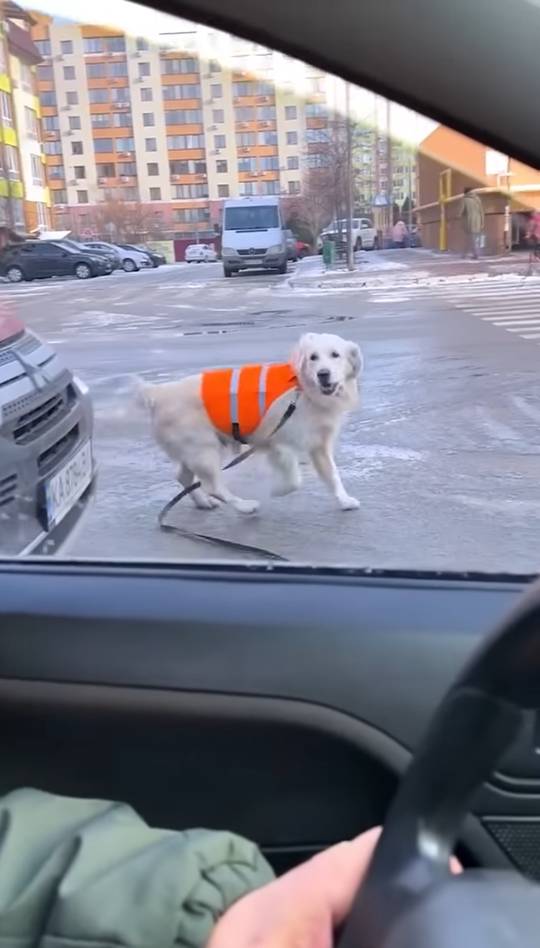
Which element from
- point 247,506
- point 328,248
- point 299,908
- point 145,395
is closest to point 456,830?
point 299,908

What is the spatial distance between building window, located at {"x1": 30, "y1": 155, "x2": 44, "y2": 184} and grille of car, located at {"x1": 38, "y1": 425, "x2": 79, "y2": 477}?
0.62 meters

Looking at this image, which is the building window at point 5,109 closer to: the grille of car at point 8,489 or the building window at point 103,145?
the building window at point 103,145

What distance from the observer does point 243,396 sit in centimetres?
376

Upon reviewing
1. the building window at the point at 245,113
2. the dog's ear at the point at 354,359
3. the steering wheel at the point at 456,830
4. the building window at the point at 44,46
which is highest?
the building window at the point at 44,46

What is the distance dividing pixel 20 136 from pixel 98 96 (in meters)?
0.27

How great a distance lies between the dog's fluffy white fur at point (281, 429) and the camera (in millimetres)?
3828

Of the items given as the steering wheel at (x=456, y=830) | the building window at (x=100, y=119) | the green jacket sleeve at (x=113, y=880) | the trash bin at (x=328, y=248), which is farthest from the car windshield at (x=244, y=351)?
the green jacket sleeve at (x=113, y=880)

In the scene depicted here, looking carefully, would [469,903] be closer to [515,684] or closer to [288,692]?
[515,684]

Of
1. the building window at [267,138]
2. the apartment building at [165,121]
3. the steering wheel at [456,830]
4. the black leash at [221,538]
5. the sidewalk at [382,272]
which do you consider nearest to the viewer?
the steering wheel at [456,830]

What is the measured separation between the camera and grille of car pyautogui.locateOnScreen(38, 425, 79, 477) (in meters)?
2.39

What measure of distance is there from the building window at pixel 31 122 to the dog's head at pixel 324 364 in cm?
196

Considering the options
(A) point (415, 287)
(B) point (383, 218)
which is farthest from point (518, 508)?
(A) point (415, 287)

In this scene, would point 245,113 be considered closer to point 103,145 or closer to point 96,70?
point 96,70

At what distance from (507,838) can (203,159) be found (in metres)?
1.30
